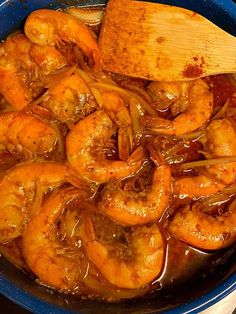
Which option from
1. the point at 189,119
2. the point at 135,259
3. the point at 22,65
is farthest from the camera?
the point at 22,65

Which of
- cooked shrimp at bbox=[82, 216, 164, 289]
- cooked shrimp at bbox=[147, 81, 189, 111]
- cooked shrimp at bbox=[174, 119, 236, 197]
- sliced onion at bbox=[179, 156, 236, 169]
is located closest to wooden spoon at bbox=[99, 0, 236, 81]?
cooked shrimp at bbox=[147, 81, 189, 111]

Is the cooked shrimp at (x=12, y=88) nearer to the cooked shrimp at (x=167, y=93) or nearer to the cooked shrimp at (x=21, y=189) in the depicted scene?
the cooked shrimp at (x=21, y=189)

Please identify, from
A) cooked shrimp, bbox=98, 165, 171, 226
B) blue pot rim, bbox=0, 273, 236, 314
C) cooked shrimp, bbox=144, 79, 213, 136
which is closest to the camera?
blue pot rim, bbox=0, 273, 236, 314

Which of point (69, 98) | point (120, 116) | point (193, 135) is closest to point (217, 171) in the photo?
point (193, 135)

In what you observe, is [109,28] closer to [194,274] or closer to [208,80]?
[208,80]

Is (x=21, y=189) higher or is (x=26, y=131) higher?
(x=26, y=131)

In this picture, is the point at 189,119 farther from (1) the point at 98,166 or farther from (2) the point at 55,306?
(2) the point at 55,306

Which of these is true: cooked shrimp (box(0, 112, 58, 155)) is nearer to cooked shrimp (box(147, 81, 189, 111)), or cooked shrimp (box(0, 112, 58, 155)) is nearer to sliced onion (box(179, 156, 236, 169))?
cooked shrimp (box(147, 81, 189, 111))

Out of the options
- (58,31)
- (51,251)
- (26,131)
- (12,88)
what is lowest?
(51,251)
